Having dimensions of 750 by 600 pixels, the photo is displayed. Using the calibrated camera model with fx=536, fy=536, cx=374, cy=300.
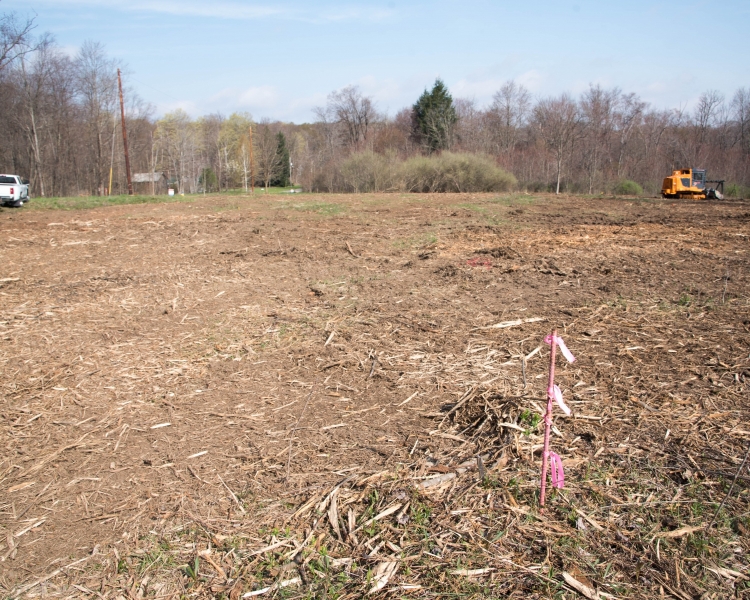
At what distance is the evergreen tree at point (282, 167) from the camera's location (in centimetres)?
6231

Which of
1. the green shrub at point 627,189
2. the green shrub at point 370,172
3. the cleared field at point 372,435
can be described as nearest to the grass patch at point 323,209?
the cleared field at point 372,435

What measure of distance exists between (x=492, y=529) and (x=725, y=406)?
223 centimetres

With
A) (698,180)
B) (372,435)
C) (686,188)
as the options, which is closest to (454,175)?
(686,188)

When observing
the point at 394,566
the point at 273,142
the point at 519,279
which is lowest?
the point at 394,566

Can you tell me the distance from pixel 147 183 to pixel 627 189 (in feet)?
198

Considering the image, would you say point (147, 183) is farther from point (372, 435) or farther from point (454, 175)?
point (372, 435)

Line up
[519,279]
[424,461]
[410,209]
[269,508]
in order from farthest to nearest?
[410,209] → [519,279] → [424,461] → [269,508]

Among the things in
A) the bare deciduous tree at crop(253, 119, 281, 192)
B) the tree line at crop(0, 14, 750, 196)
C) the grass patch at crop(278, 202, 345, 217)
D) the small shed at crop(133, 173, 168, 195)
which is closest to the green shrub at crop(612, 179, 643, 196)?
the tree line at crop(0, 14, 750, 196)

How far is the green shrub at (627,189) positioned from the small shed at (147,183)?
54.0 metres

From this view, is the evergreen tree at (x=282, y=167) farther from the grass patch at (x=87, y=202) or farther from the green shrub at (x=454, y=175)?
the grass patch at (x=87, y=202)

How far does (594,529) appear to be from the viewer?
266cm

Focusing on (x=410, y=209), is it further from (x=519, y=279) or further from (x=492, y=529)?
(x=492, y=529)

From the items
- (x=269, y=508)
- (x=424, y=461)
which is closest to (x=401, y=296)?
(x=424, y=461)

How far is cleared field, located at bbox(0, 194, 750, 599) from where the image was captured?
2490 millimetres
